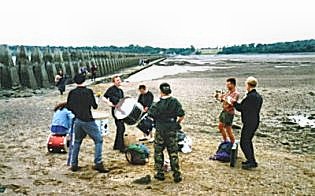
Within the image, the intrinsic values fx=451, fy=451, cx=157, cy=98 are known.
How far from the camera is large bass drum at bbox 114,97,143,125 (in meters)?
9.47

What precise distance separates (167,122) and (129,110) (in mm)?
1830

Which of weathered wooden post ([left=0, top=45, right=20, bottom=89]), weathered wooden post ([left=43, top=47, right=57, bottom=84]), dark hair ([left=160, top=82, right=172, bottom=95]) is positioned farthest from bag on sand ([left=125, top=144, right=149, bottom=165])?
weathered wooden post ([left=43, top=47, right=57, bottom=84])

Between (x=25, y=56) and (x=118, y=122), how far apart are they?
77.7ft

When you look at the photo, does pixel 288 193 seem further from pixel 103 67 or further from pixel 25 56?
pixel 103 67

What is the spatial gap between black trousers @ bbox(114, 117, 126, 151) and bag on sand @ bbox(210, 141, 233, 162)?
2.07 metres

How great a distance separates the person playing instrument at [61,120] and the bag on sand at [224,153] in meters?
3.20

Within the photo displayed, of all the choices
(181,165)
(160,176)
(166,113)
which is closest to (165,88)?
(166,113)

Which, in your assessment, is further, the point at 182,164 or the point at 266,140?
the point at 266,140

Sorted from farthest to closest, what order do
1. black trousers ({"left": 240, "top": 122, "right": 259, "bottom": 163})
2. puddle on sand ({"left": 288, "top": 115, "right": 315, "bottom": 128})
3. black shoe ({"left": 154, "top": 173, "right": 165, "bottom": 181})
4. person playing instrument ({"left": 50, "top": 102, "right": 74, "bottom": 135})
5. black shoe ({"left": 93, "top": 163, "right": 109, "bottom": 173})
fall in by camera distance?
puddle on sand ({"left": 288, "top": 115, "right": 315, "bottom": 128}), person playing instrument ({"left": 50, "top": 102, "right": 74, "bottom": 135}), black trousers ({"left": 240, "top": 122, "right": 259, "bottom": 163}), black shoe ({"left": 93, "top": 163, "right": 109, "bottom": 173}), black shoe ({"left": 154, "top": 173, "right": 165, "bottom": 181})

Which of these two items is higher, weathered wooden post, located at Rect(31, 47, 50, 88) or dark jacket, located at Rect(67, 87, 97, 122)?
dark jacket, located at Rect(67, 87, 97, 122)

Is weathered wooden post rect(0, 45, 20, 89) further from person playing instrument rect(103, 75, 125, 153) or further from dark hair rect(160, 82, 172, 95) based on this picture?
dark hair rect(160, 82, 172, 95)

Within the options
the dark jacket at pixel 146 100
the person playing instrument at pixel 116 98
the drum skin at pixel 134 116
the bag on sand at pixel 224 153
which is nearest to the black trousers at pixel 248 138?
the bag on sand at pixel 224 153

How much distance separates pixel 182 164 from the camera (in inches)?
355

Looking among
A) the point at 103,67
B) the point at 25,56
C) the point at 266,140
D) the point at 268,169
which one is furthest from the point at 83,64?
the point at 268,169
